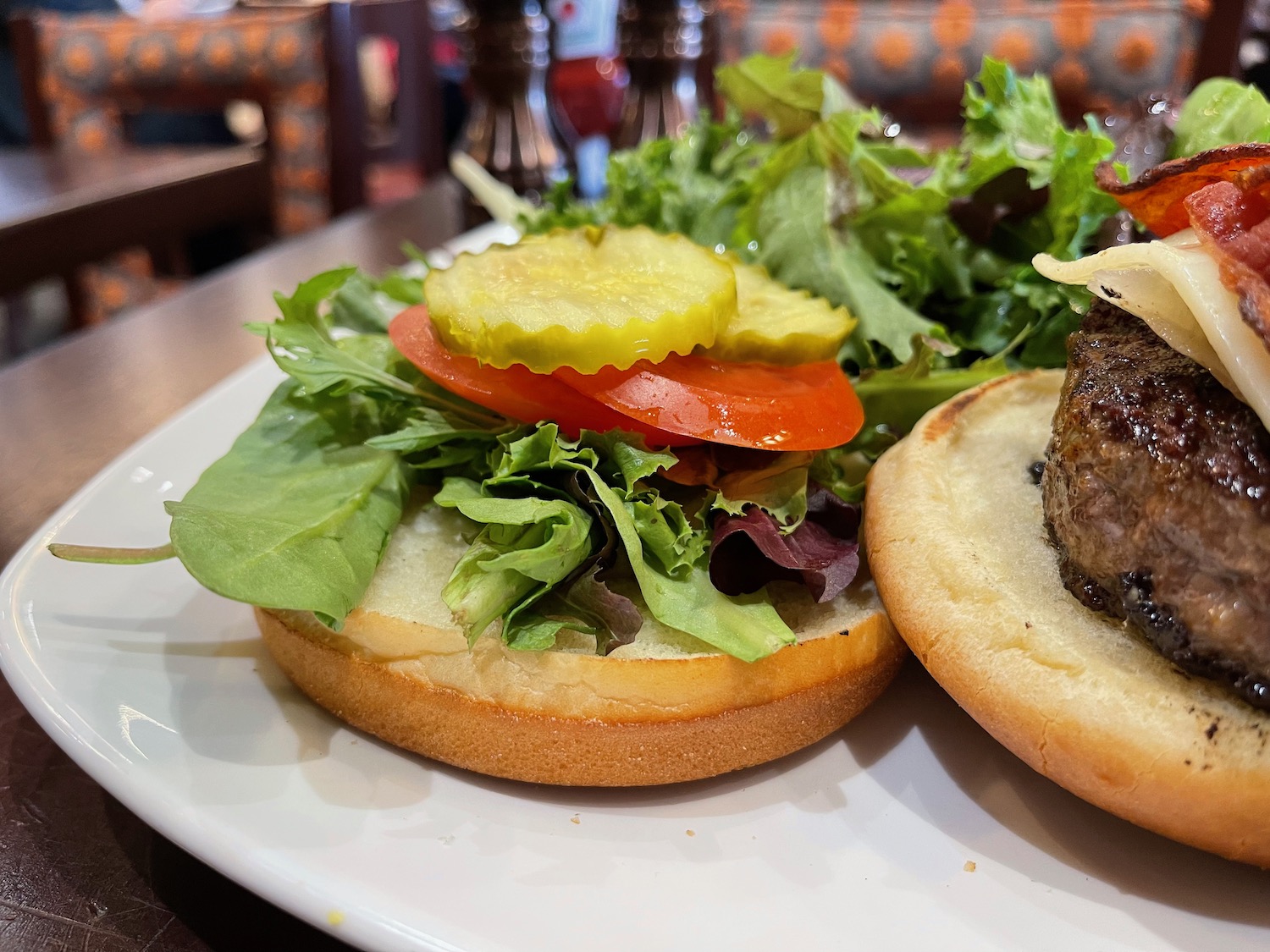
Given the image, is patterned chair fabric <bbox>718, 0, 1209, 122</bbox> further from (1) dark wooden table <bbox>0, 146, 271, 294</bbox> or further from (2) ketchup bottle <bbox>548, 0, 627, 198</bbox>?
(1) dark wooden table <bbox>0, 146, 271, 294</bbox>

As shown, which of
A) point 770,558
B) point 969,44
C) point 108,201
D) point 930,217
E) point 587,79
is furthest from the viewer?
point 969,44

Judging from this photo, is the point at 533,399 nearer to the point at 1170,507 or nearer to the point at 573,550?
the point at 573,550

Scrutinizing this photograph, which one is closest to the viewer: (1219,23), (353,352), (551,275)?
(551,275)

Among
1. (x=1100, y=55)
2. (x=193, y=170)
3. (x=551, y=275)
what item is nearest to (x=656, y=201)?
(x=551, y=275)

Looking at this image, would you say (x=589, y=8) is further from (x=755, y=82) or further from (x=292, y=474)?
(x=292, y=474)

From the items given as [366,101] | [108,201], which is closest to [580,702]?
[108,201]

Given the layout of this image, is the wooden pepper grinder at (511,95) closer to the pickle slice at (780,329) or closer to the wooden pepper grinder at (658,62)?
the wooden pepper grinder at (658,62)
